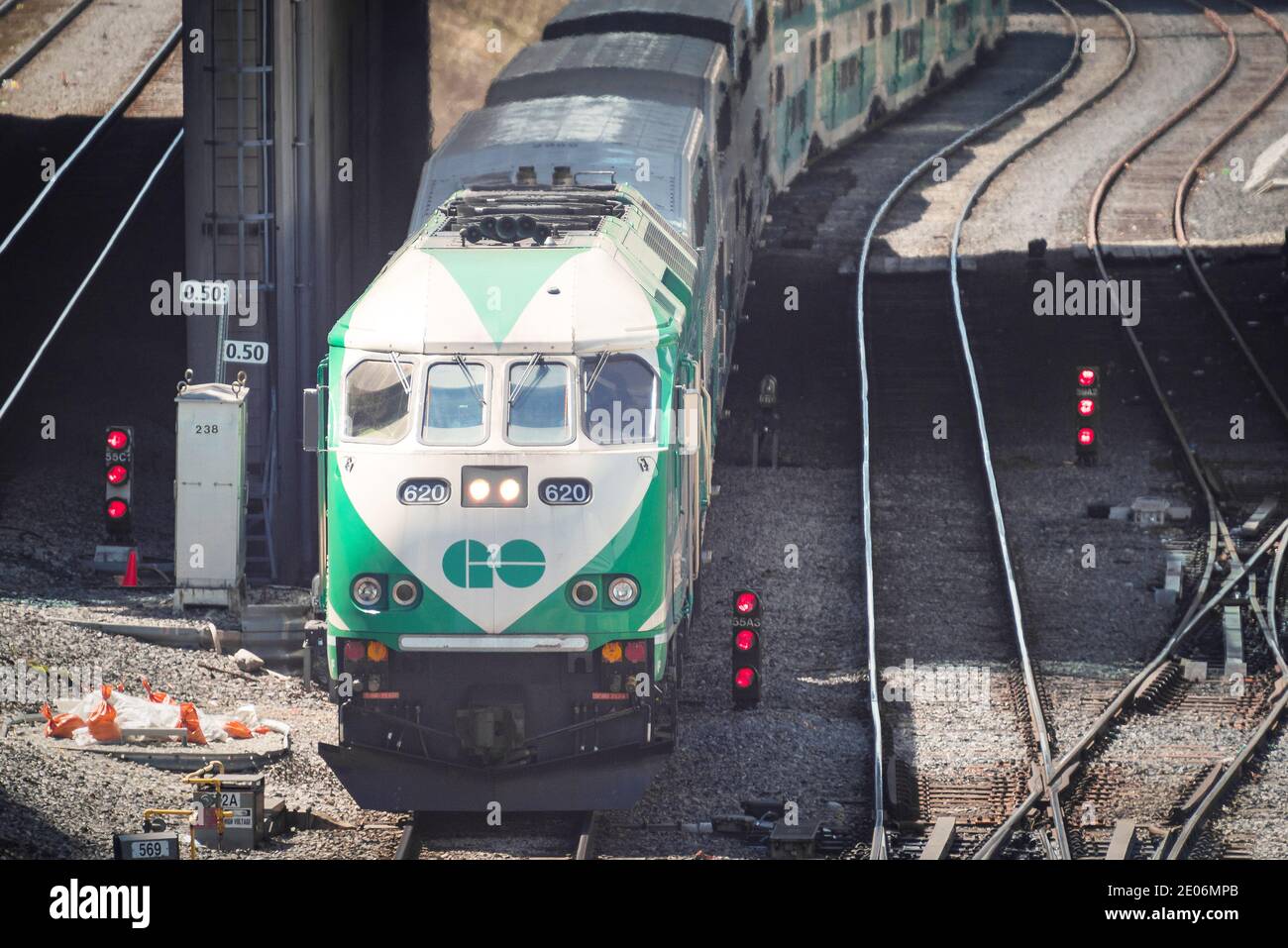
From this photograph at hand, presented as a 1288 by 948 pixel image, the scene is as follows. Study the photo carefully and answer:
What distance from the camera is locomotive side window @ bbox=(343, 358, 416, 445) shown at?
49.8ft

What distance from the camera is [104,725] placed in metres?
16.7

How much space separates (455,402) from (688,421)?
167 centimetres

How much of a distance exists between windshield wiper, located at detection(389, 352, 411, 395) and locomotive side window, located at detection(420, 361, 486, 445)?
0.13 m

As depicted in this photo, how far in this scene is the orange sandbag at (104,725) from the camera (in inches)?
654

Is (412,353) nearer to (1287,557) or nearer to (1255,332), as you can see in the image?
(1287,557)

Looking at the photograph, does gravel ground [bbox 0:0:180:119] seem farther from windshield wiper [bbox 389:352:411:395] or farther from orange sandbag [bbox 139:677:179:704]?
windshield wiper [bbox 389:352:411:395]

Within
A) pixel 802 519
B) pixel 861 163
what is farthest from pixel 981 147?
pixel 802 519

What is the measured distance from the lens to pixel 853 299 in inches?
1284

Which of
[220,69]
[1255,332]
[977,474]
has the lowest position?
[977,474]

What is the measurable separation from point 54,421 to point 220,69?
21.1ft

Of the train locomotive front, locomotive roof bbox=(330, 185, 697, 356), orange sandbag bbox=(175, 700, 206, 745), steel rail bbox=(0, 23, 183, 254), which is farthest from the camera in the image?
steel rail bbox=(0, 23, 183, 254)
